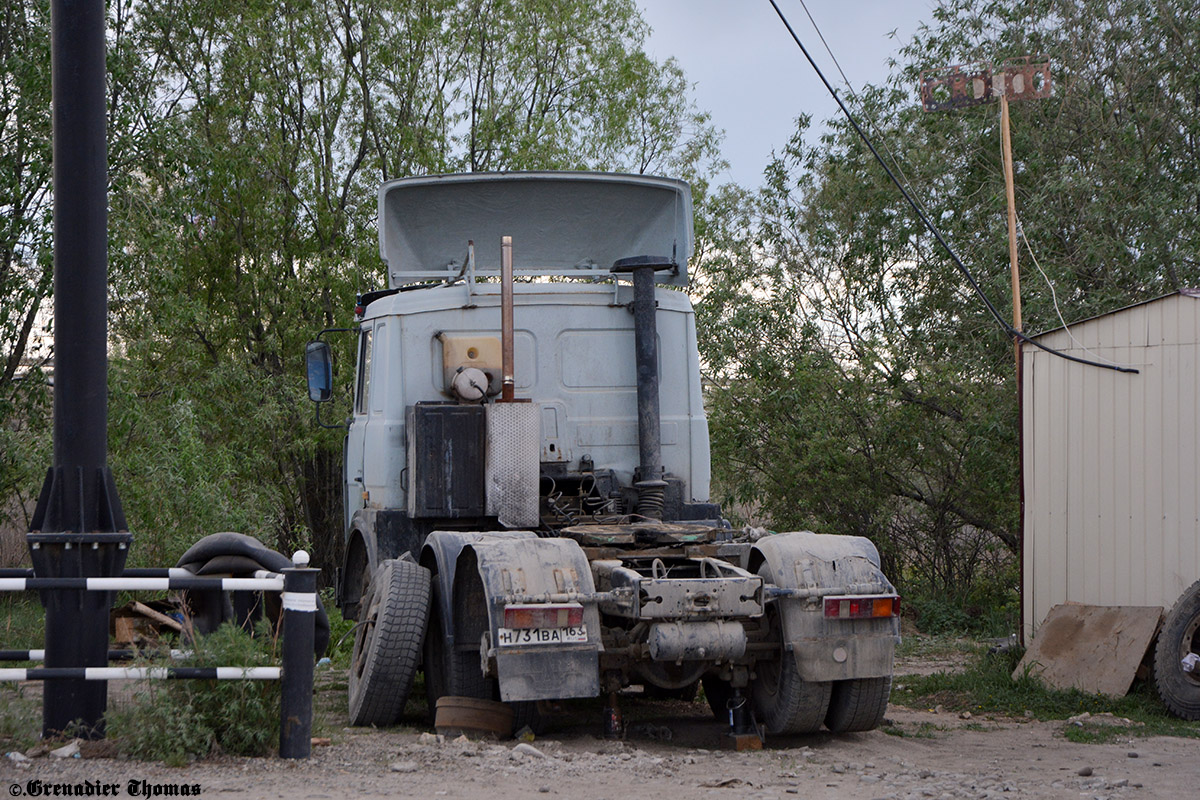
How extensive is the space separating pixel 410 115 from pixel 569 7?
332 centimetres

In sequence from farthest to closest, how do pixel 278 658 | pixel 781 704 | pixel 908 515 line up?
pixel 908 515
pixel 781 704
pixel 278 658

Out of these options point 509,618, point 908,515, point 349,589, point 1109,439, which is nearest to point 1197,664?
point 1109,439

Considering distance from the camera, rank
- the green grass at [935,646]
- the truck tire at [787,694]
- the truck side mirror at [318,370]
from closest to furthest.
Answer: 1. the truck tire at [787,694]
2. the truck side mirror at [318,370]
3. the green grass at [935,646]

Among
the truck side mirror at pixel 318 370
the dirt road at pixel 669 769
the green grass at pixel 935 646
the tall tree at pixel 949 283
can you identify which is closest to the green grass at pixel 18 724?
the dirt road at pixel 669 769

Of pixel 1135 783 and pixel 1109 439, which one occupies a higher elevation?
pixel 1109 439

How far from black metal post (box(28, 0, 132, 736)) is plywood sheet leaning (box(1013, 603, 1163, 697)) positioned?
6614 mm

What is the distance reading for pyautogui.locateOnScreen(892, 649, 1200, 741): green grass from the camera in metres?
7.76

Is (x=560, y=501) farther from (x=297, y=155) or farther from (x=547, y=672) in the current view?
(x=297, y=155)

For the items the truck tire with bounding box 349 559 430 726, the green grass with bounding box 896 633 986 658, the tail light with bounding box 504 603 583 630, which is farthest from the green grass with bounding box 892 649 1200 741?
the truck tire with bounding box 349 559 430 726

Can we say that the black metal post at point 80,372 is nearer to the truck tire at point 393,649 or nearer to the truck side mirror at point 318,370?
the truck tire at point 393,649

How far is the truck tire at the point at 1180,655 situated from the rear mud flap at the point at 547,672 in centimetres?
430

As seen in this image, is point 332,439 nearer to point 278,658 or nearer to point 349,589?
point 349,589

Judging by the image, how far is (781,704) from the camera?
689cm

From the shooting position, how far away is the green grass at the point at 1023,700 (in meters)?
7.76
